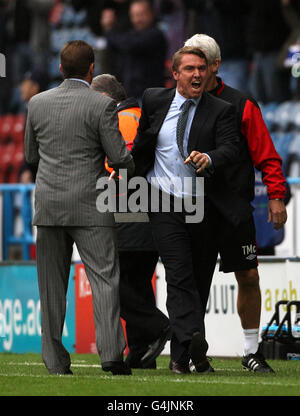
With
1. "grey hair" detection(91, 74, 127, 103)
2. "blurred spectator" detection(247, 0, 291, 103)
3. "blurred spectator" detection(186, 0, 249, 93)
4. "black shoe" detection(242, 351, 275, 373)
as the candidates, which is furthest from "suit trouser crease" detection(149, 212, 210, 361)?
"blurred spectator" detection(186, 0, 249, 93)

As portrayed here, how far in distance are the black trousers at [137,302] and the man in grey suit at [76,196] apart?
83 cm

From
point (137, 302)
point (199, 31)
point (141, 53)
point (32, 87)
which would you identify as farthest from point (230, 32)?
point (137, 302)

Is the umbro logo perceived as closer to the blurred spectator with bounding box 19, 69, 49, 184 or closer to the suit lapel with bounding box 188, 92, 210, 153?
the suit lapel with bounding box 188, 92, 210, 153

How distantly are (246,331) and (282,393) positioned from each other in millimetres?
1745

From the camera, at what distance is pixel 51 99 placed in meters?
7.38

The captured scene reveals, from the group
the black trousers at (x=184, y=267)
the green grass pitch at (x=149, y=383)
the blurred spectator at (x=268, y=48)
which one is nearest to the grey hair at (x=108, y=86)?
the black trousers at (x=184, y=267)

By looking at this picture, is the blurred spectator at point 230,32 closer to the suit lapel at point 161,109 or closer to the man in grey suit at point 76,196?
the suit lapel at point 161,109

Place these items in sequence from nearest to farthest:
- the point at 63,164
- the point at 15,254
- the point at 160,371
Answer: the point at 63,164 < the point at 160,371 < the point at 15,254

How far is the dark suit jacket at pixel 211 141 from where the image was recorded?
24.9 ft

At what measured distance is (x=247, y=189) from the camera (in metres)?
7.89

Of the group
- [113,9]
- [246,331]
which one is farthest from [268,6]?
[246,331]

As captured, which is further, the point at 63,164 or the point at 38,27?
the point at 38,27

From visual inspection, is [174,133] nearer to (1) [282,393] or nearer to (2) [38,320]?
(1) [282,393]

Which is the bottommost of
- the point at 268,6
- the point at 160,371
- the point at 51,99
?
the point at 160,371
